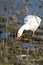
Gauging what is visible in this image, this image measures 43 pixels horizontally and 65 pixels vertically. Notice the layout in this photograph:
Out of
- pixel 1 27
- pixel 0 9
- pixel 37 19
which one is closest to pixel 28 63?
pixel 37 19

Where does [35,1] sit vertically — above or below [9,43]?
above

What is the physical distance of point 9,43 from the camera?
6.59 metres

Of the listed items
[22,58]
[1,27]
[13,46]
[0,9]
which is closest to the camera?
[22,58]

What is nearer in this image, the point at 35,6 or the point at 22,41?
the point at 22,41

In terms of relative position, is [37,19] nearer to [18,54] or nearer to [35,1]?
[18,54]

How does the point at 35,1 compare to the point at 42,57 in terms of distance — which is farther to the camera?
the point at 35,1

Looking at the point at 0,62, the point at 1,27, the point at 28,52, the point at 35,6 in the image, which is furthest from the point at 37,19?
the point at 35,6

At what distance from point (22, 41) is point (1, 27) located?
1006 mm

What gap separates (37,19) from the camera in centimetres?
602

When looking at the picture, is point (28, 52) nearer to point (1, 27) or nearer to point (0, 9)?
point (1, 27)

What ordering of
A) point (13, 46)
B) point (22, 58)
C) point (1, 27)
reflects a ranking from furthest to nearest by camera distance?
point (1, 27) → point (13, 46) → point (22, 58)

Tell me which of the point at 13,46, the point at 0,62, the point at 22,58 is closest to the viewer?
the point at 0,62

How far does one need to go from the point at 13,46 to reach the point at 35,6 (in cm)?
221

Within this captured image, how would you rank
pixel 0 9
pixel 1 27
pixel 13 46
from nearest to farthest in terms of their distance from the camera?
pixel 13 46, pixel 1 27, pixel 0 9
